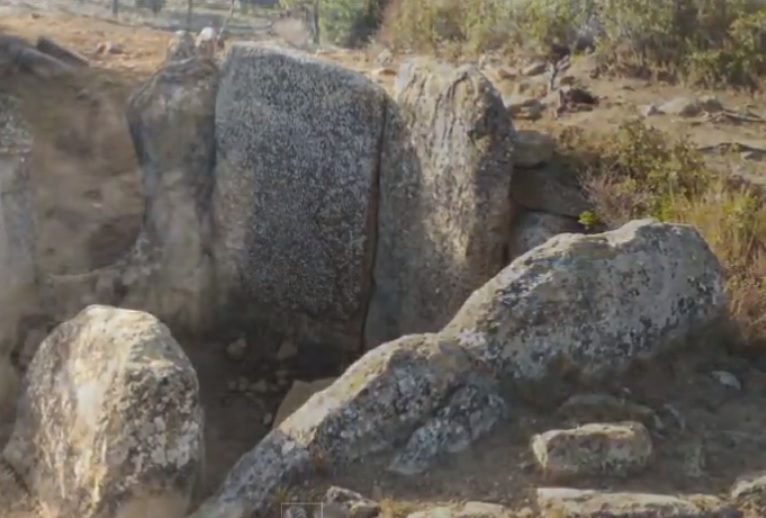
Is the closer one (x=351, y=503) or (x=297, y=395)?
(x=351, y=503)

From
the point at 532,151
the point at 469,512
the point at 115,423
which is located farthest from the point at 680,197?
the point at 115,423

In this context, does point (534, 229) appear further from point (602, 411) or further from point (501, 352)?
point (602, 411)

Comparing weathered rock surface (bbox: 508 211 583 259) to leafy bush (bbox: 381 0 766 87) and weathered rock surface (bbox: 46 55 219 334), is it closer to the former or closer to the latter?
weathered rock surface (bbox: 46 55 219 334)

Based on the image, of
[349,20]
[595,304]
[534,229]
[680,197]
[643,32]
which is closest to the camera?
[595,304]

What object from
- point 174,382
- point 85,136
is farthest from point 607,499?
point 85,136

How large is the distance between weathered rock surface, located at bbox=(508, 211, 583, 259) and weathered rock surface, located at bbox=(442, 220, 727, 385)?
118 centimetres

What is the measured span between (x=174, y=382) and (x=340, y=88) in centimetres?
276

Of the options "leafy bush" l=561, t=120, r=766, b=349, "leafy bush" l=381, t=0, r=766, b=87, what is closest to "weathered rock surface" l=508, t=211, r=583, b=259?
"leafy bush" l=561, t=120, r=766, b=349

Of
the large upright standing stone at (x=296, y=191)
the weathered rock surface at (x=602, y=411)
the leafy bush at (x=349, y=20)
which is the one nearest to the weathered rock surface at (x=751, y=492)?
the weathered rock surface at (x=602, y=411)

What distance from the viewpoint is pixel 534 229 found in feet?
22.1

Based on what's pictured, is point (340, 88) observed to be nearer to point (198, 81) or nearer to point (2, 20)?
point (198, 81)

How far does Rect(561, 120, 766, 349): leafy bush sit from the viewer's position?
5.96 m

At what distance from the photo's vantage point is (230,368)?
7285 mm

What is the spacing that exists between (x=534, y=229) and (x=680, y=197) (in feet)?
2.48
